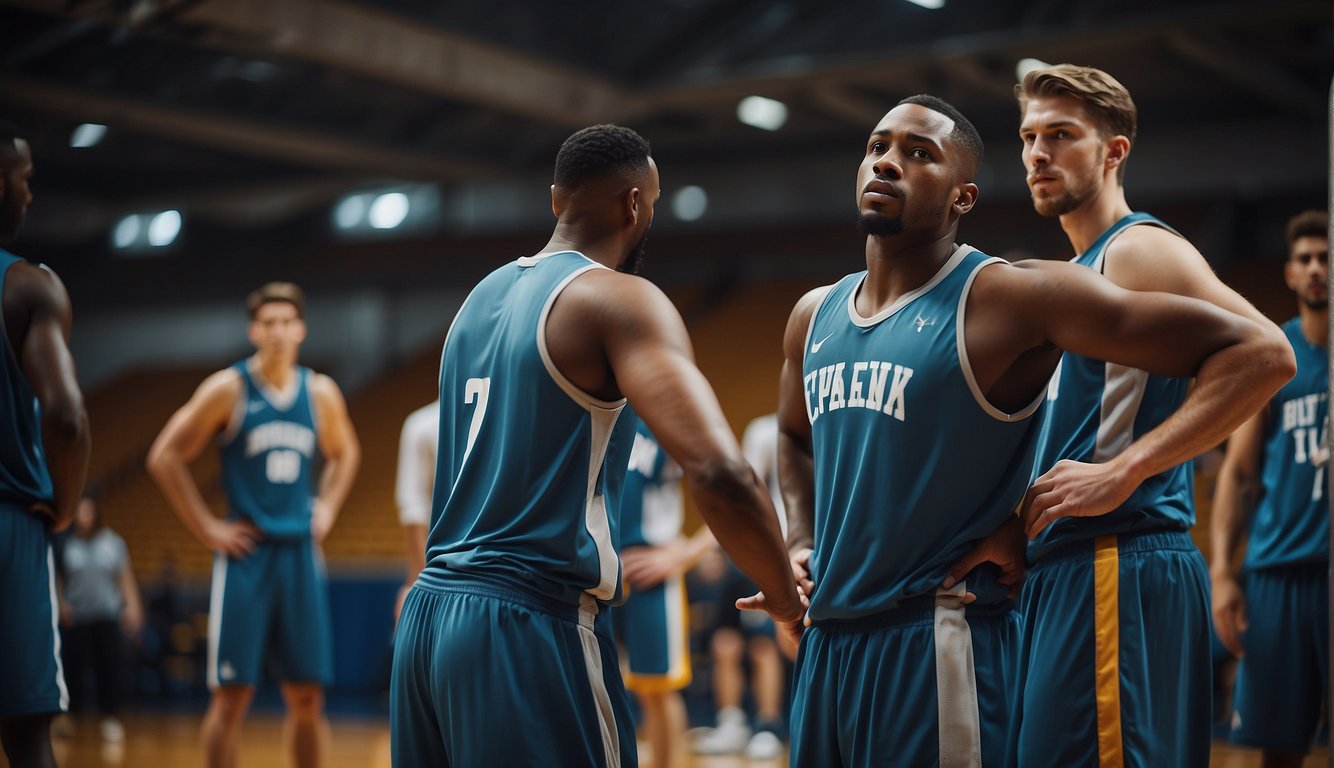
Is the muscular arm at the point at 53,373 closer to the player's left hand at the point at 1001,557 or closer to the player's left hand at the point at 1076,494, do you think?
the player's left hand at the point at 1001,557

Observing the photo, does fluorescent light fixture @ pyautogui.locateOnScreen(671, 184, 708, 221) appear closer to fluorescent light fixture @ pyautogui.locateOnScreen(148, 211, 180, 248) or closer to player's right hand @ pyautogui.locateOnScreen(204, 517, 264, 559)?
fluorescent light fixture @ pyautogui.locateOnScreen(148, 211, 180, 248)

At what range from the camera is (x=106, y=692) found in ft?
37.8

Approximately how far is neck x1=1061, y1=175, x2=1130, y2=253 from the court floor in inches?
220

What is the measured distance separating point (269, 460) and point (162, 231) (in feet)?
63.6

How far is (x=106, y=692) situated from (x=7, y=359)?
28.3 ft

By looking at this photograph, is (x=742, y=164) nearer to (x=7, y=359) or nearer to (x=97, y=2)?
(x=97, y=2)

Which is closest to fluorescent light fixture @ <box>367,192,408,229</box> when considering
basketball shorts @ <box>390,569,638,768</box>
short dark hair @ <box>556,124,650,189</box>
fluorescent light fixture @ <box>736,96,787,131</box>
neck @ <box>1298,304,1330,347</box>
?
fluorescent light fixture @ <box>736,96,787,131</box>

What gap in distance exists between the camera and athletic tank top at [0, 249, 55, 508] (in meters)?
3.90

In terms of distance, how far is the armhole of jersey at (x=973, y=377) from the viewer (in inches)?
110

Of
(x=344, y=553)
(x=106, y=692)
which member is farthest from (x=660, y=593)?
(x=344, y=553)

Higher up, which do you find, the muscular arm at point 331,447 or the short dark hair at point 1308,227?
the short dark hair at point 1308,227

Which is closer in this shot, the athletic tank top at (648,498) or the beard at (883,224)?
the beard at (883,224)

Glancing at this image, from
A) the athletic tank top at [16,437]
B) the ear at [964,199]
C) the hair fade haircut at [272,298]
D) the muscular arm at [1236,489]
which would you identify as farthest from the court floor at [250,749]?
the ear at [964,199]

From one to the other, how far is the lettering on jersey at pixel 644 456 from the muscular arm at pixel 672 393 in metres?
3.24
